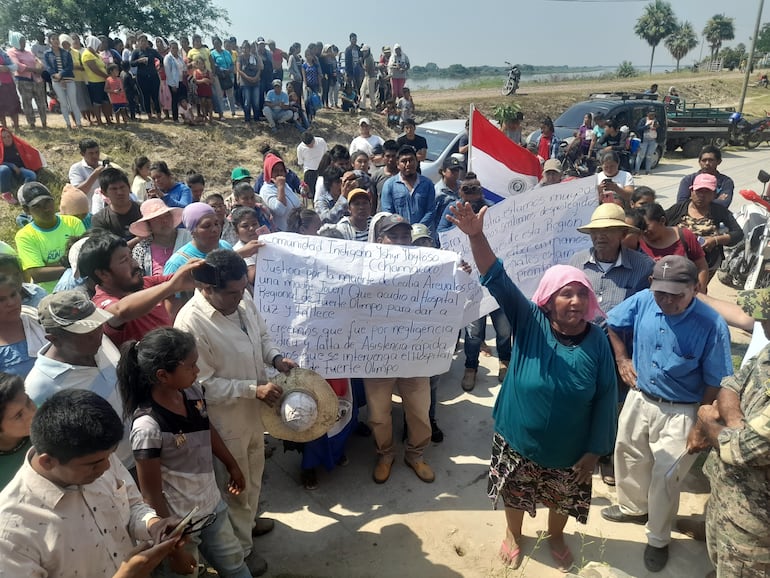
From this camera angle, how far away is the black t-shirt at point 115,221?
493 centimetres

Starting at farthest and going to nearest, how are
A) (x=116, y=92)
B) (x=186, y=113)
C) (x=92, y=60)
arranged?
(x=186, y=113) < (x=116, y=92) < (x=92, y=60)

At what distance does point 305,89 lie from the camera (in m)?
16.7

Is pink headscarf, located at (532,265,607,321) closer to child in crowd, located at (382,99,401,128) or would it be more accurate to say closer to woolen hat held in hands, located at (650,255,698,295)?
woolen hat held in hands, located at (650,255,698,295)

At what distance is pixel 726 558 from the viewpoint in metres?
2.72

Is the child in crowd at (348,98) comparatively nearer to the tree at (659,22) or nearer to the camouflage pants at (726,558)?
the camouflage pants at (726,558)

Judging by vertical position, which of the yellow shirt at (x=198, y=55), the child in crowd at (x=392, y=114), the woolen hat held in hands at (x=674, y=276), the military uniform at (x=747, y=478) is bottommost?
the military uniform at (x=747, y=478)

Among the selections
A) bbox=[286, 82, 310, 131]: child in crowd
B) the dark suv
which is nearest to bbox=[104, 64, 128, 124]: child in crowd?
bbox=[286, 82, 310, 131]: child in crowd

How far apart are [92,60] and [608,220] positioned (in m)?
13.0

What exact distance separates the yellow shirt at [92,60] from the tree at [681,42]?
74765mm

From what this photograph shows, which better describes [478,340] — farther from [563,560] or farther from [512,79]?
[512,79]

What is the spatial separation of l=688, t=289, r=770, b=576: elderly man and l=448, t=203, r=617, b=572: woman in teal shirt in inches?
21.8

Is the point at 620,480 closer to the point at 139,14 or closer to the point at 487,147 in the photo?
the point at 487,147

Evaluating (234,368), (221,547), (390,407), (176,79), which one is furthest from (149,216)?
(176,79)

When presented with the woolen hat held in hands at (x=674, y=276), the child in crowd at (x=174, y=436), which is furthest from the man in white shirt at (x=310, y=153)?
the child in crowd at (x=174, y=436)
